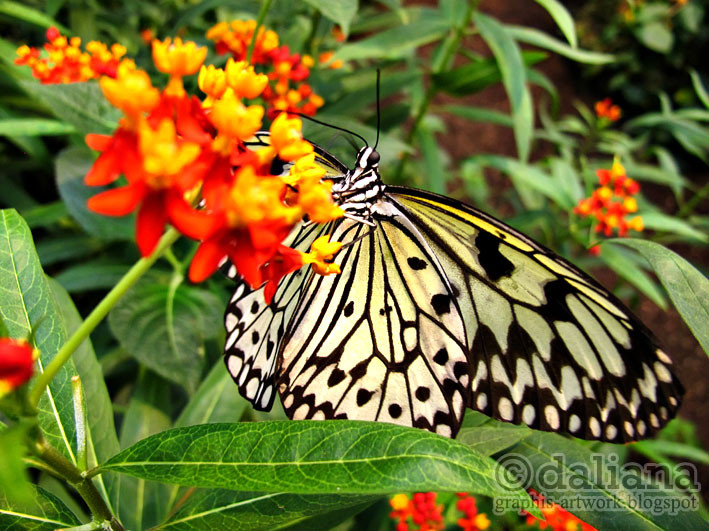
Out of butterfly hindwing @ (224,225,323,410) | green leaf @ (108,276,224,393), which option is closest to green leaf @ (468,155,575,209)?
butterfly hindwing @ (224,225,323,410)

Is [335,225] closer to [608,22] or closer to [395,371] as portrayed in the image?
[395,371]

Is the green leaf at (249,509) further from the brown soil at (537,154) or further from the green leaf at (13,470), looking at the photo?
the brown soil at (537,154)

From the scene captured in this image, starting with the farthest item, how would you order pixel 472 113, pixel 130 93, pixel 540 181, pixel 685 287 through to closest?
1. pixel 472 113
2. pixel 540 181
3. pixel 685 287
4. pixel 130 93

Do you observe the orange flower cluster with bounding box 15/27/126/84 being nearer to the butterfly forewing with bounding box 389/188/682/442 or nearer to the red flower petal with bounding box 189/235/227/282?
the butterfly forewing with bounding box 389/188/682/442

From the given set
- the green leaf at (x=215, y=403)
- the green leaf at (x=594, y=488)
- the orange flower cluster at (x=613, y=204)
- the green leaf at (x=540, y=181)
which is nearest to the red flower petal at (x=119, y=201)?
the green leaf at (x=215, y=403)

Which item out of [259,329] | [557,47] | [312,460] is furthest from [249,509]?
[557,47]

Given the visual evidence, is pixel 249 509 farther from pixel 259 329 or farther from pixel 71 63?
pixel 71 63
